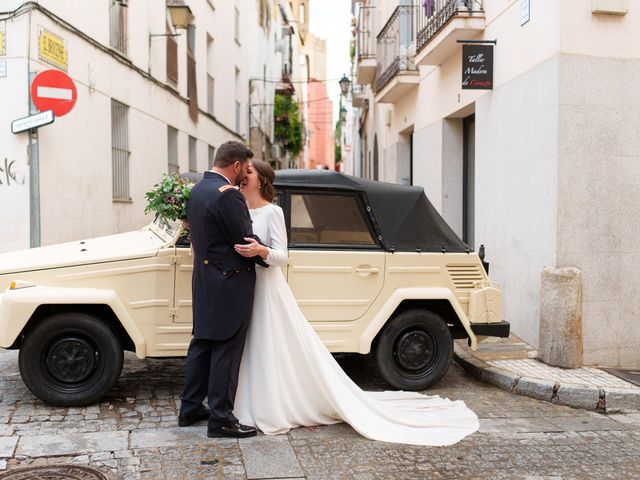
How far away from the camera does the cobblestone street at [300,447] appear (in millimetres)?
4352

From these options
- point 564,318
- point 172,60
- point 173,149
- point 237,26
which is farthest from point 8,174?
point 237,26

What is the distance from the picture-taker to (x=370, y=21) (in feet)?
74.5

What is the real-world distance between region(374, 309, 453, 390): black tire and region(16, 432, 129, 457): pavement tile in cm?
222

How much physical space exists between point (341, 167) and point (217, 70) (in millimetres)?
48024

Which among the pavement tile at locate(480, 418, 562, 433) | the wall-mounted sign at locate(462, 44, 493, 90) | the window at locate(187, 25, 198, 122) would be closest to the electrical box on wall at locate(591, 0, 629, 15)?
the wall-mounted sign at locate(462, 44, 493, 90)

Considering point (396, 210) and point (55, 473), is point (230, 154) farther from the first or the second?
point (55, 473)

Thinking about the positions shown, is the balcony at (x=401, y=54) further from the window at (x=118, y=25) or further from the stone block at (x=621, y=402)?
the stone block at (x=621, y=402)

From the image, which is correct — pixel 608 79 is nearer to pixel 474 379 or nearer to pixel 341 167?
pixel 474 379

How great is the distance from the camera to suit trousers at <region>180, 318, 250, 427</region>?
16.0 feet

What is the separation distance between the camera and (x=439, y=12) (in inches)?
414

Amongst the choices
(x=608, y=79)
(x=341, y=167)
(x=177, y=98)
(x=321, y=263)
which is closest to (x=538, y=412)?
(x=321, y=263)

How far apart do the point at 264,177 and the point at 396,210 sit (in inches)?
56.8

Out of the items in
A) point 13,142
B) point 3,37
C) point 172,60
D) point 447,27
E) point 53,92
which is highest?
point 172,60

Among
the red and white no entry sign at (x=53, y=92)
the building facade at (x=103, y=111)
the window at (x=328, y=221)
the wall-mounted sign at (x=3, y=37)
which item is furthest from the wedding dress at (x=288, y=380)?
the wall-mounted sign at (x=3, y=37)
